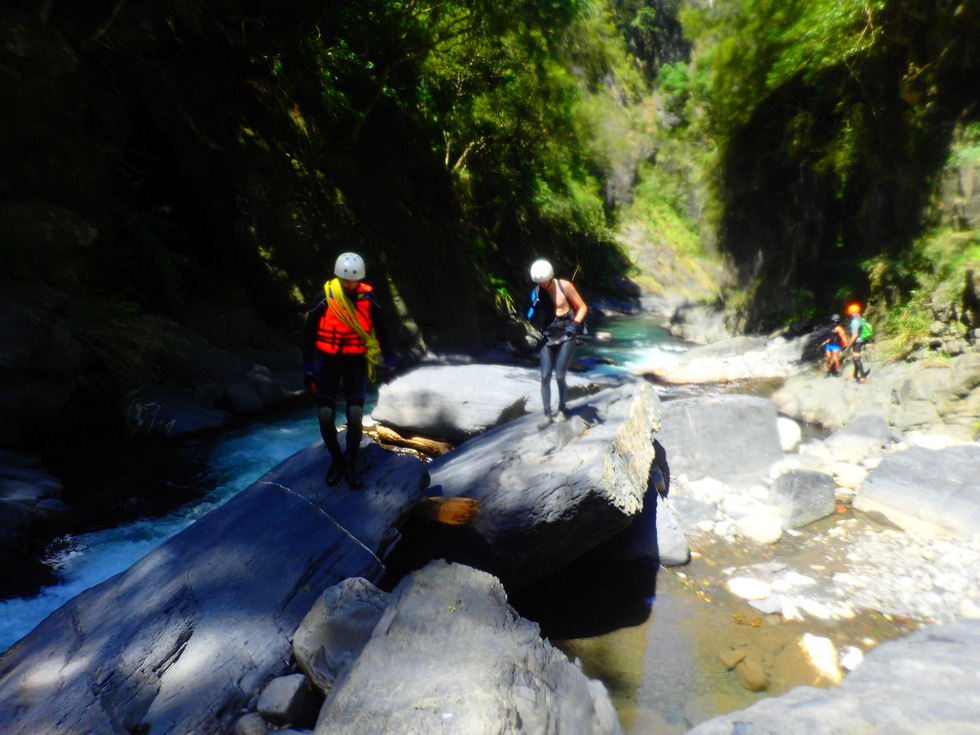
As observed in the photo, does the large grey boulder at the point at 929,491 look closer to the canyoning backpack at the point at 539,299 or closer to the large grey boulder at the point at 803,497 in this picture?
the large grey boulder at the point at 803,497

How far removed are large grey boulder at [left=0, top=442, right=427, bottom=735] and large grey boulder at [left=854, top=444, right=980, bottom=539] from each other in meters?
4.37

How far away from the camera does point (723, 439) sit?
5.76 metres

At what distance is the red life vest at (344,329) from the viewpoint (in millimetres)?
3287

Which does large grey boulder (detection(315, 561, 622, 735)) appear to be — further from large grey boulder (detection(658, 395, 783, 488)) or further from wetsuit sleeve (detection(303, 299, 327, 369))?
large grey boulder (detection(658, 395, 783, 488))

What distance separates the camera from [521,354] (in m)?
13.8

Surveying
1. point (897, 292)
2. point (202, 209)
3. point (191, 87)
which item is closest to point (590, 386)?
point (897, 292)

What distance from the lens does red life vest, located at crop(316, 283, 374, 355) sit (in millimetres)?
3287

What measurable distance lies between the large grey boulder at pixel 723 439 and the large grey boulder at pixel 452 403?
144 cm

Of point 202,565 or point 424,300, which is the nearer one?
point 202,565

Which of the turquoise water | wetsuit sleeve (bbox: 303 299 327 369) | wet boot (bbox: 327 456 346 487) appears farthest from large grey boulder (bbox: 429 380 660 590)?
the turquoise water

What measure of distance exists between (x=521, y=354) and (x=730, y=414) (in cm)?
808

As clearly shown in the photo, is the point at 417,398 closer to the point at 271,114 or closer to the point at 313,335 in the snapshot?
the point at 313,335

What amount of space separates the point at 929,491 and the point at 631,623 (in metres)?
3.20

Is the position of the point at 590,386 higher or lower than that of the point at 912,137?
lower
